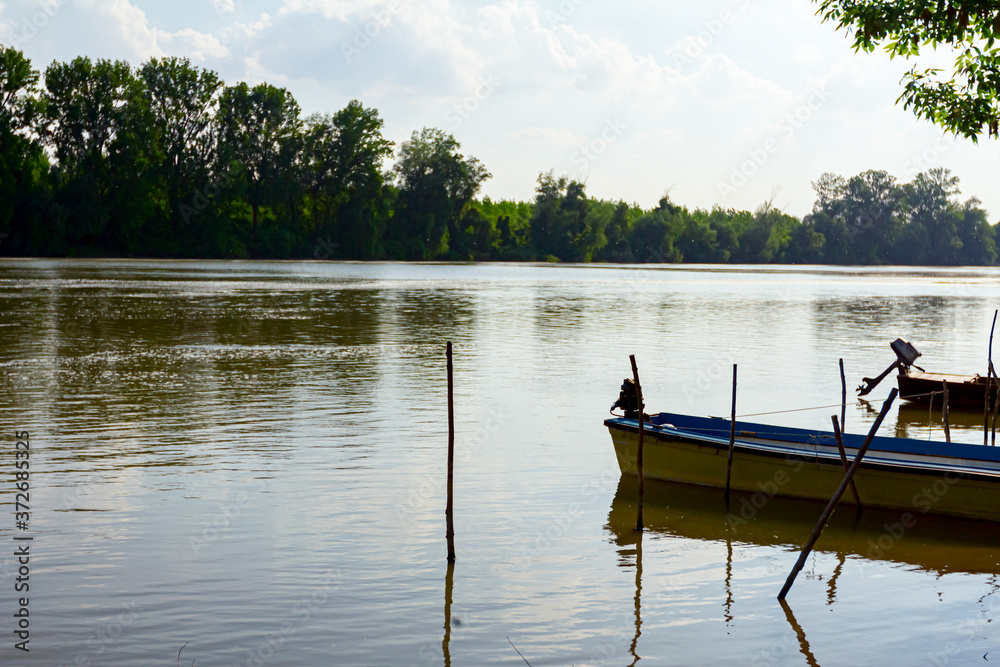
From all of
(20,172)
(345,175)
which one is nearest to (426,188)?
(345,175)

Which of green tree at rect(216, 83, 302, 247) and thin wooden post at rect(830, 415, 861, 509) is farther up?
green tree at rect(216, 83, 302, 247)

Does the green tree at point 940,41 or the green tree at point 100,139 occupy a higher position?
the green tree at point 100,139

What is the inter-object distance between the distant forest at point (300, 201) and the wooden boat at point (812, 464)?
89304mm

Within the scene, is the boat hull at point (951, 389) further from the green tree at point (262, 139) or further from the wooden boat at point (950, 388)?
the green tree at point (262, 139)

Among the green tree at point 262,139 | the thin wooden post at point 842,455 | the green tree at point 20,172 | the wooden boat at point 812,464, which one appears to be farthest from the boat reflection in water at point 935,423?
the green tree at point 262,139

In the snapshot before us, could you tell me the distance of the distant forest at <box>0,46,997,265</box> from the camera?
315 ft

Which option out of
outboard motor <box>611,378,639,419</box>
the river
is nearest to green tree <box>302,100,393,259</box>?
the river

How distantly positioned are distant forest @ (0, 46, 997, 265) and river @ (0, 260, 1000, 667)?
256 feet

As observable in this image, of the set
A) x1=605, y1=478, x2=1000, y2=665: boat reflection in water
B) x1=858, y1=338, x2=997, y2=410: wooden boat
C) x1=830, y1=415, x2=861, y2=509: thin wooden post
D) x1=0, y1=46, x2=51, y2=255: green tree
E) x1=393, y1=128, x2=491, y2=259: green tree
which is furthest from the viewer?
x1=393, y1=128, x2=491, y2=259: green tree

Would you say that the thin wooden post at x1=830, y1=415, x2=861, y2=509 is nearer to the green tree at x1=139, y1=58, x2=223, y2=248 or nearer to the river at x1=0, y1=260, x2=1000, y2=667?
the river at x1=0, y1=260, x2=1000, y2=667

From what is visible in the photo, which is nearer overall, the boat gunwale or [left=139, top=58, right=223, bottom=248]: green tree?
the boat gunwale

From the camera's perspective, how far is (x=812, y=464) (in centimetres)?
1214

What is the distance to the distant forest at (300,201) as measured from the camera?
95.9m

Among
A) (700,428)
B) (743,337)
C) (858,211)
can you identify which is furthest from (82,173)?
(858,211)
